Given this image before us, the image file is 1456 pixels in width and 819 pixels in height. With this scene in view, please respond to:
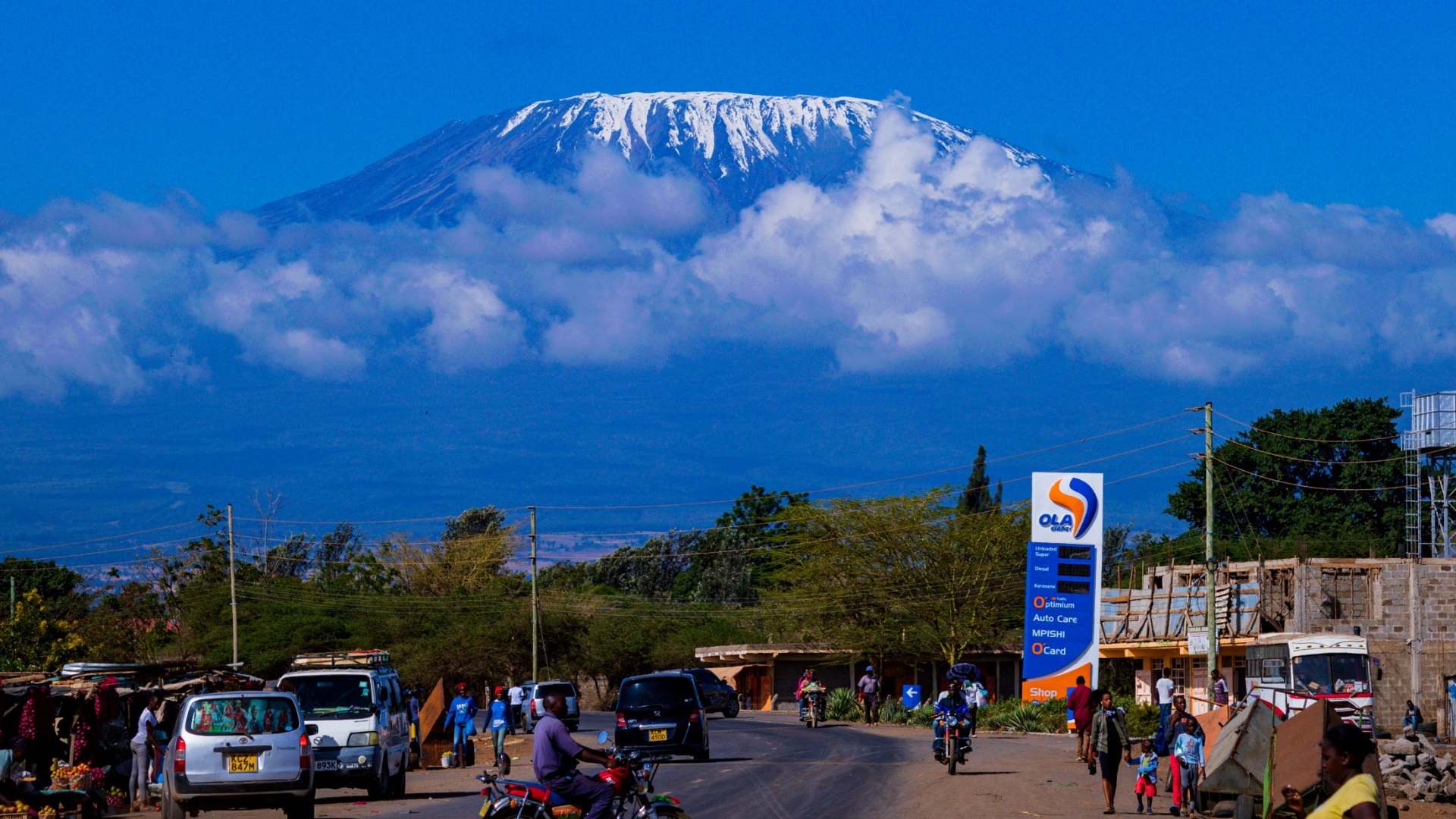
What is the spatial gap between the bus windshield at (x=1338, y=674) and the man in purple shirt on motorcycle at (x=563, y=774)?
26316 millimetres

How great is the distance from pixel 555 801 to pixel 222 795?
6.23m

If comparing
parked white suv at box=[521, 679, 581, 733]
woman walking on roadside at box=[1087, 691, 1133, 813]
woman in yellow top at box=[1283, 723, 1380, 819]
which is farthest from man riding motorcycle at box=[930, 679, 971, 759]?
woman in yellow top at box=[1283, 723, 1380, 819]

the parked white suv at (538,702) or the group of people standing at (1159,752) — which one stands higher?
the group of people standing at (1159,752)

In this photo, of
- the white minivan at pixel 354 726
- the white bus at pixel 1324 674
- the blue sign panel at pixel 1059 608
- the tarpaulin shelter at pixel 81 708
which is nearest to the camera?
the white minivan at pixel 354 726

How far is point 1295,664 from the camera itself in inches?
1379

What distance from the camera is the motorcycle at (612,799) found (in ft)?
41.5

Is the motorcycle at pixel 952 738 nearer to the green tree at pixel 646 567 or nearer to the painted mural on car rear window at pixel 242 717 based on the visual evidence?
the painted mural on car rear window at pixel 242 717

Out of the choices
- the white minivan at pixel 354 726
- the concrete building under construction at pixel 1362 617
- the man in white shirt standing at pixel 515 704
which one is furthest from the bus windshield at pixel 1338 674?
the white minivan at pixel 354 726

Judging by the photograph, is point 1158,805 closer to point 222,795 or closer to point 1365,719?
point 222,795

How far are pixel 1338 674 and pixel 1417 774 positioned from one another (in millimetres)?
10807

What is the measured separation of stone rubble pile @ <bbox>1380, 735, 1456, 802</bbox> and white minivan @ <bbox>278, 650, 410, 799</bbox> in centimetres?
1545

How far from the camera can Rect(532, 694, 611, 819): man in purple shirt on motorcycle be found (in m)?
12.7

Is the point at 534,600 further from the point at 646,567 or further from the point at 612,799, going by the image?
the point at 646,567

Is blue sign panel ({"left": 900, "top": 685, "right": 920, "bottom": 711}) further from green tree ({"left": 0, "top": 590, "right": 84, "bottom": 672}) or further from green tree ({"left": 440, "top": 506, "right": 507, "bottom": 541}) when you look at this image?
green tree ({"left": 440, "top": 506, "right": 507, "bottom": 541})
